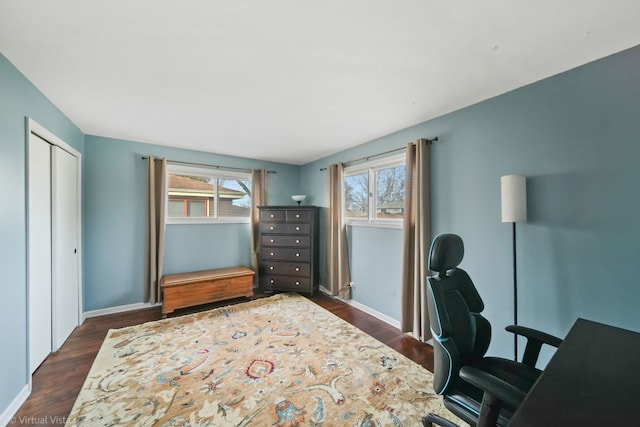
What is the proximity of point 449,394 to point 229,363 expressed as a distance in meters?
1.83

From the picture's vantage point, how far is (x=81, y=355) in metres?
2.34

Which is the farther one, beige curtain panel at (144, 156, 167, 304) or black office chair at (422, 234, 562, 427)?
beige curtain panel at (144, 156, 167, 304)

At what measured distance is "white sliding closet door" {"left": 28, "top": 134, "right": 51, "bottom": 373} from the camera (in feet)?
6.64

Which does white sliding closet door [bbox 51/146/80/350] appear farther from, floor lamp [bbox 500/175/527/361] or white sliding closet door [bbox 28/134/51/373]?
floor lamp [bbox 500/175/527/361]

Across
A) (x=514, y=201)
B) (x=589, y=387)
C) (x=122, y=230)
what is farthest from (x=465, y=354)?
(x=122, y=230)

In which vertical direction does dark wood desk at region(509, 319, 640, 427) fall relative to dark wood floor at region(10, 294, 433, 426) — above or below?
above

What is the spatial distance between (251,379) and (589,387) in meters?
2.03

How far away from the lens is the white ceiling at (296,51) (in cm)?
122

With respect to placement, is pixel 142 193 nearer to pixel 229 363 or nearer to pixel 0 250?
pixel 0 250

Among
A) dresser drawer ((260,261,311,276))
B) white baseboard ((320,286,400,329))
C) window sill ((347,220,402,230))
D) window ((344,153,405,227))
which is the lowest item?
white baseboard ((320,286,400,329))

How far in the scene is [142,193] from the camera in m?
3.53

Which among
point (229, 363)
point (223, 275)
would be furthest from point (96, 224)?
point (229, 363)

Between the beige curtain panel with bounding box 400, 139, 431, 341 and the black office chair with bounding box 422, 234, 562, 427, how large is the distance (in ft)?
3.41

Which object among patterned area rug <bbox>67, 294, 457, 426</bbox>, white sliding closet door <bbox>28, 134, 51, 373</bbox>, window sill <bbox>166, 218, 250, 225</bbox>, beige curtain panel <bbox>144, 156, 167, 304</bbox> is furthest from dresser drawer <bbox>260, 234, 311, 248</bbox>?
white sliding closet door <bbox>28, 134, 51, 373</bbox>
